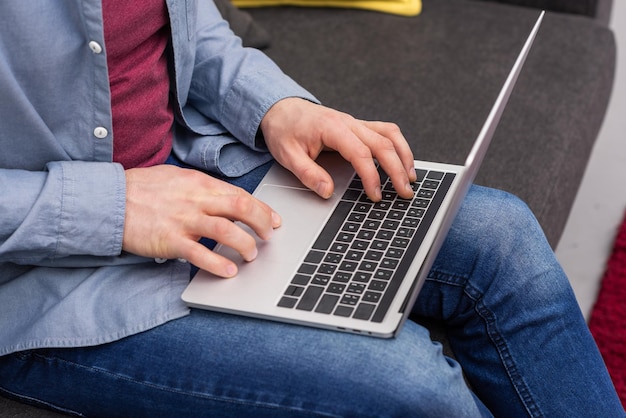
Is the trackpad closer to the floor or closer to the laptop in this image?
the laptop

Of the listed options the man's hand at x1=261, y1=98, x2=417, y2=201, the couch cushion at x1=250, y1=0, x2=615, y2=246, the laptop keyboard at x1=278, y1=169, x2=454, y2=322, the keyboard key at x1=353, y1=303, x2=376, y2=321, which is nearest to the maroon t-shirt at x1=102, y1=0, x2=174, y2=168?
the man's hand at x1=261, y1=98, x2=417, y2=201

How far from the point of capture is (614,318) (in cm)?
167

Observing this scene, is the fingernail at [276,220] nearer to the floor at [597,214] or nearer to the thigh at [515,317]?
the thigh at [515,317]


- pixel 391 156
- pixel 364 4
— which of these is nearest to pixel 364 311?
pixel 391 156

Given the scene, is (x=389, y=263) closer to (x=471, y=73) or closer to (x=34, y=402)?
(x=34, y=402)

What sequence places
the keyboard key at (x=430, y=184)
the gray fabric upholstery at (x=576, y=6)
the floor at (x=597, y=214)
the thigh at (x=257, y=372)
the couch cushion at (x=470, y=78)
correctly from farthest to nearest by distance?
the gray fabric upholstery at (x=576, y=6) < the floor at (x=597, y=214) < the couch cushion at (x=470, y=78) < the keyboard key at (x=430, y=184) < the thigh at (x=257, y=372)

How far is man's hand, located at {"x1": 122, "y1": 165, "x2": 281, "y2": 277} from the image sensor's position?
92 centimetres

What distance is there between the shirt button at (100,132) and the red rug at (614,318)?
0.95m

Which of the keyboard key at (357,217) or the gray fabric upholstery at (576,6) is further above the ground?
the keyboard key at (357,217)

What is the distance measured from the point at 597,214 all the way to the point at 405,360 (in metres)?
1.22

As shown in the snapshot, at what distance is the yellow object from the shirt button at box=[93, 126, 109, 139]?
3.19ft

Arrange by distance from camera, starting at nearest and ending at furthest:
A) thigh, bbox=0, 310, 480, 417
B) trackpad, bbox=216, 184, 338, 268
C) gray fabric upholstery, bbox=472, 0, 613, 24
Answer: thigh, bbox=0, 310, 480, 417, trackpad, bbox=216, 184, 338, 268, gray fabric upholstery, bbox=472, 0, 613, 24

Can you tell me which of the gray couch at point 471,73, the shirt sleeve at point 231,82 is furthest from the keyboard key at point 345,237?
the gray couch at point 471,73

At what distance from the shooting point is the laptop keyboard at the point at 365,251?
3.00ft
